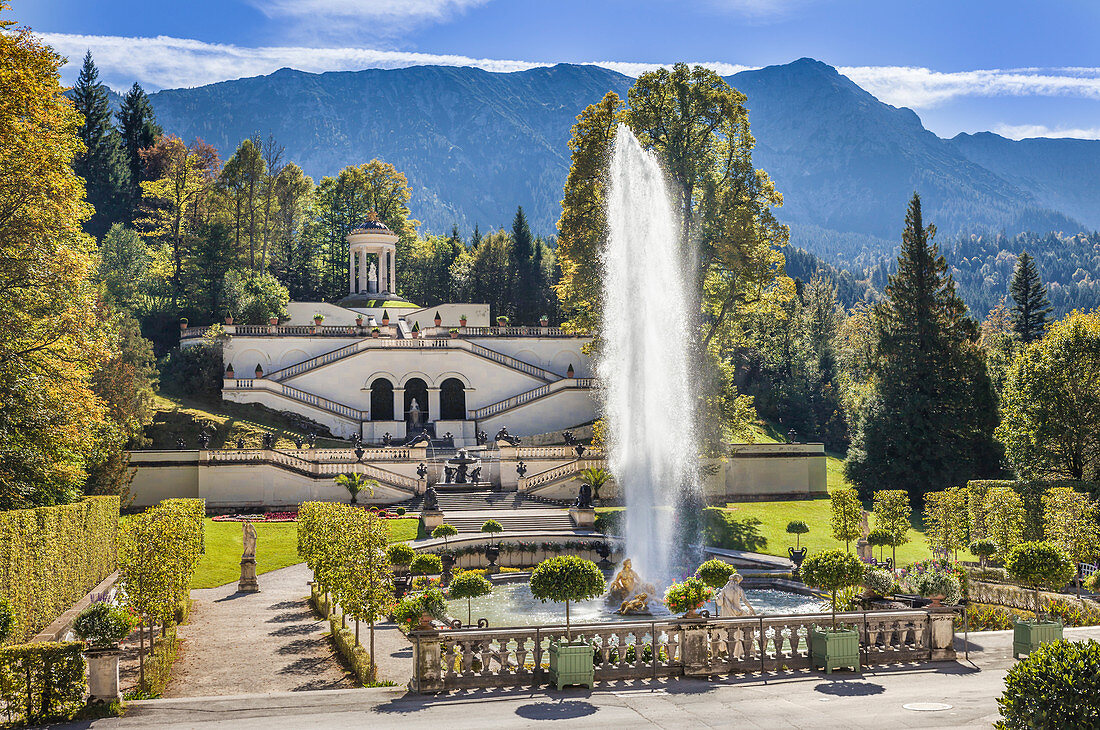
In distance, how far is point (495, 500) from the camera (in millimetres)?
41000

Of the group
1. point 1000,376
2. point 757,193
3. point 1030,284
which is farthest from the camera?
point 1030,284

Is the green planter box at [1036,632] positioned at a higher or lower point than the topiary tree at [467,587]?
lower

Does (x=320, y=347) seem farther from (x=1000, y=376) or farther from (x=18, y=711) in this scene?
(x=18, y=711)

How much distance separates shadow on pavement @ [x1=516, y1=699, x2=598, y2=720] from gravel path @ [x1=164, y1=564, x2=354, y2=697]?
12.7 ft

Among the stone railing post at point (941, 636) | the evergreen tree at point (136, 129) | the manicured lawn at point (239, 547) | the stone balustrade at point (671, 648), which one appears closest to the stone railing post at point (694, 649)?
the stone balustrade at point (671, 648)

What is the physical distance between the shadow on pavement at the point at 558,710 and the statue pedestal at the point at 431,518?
71.2 ft

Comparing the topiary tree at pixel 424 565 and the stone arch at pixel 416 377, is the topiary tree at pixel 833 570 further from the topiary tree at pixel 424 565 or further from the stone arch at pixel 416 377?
the stone arch at pixel 416 377

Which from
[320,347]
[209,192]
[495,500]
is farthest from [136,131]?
[495,500]

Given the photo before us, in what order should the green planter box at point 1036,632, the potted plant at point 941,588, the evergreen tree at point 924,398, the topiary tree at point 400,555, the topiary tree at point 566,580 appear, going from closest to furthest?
the green planter box at point 1036,632
the topiary tree at point 566,580
the potted plant at point 941,588
the topiary tree at point 400,555
the evergreen tree at point 924,398

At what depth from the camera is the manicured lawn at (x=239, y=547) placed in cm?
3022

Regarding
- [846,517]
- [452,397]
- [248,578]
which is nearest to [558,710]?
[248,578]

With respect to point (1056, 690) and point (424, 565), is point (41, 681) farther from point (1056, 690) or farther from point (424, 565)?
point (1056, 690)

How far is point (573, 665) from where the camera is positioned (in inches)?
601

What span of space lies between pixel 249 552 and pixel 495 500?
45.5 ft
